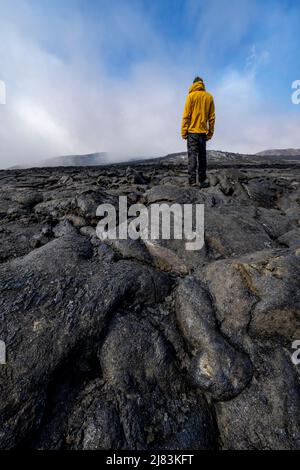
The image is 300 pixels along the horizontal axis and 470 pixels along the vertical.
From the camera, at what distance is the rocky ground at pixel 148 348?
3756 millimetres

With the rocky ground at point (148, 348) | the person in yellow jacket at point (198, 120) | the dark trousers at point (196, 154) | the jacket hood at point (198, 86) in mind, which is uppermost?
the jacket hood at point (198, 86)

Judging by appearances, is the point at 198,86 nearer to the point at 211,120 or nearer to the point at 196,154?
the point at 211,120

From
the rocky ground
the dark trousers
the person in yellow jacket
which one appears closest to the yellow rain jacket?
the person in yellow jacket

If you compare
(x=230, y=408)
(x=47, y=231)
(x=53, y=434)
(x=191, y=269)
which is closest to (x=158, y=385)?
(x=230, y=408)

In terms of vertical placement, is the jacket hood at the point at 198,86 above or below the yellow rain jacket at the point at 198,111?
above

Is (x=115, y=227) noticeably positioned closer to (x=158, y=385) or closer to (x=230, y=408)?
(x=158, y=385)

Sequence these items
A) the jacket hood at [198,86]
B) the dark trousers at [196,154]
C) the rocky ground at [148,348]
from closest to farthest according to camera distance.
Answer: the rocky ground at [148,348] < the jacket hood at [198,86] < the dark trousers at [196,154]

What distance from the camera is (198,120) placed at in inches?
434

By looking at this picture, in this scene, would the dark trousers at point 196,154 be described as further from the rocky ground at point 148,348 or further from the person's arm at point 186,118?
the rocky ground at point 148,348

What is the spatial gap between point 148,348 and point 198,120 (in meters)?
9.64

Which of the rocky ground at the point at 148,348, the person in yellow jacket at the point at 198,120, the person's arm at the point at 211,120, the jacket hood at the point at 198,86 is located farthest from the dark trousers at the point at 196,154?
the rocky ground at the point at 148,348

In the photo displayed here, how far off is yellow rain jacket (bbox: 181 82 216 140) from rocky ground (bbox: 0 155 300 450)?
21.6 feet

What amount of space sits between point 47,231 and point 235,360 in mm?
6256

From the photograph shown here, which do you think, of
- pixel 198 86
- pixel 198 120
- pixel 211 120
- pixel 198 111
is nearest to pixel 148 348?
pixel 198 120
